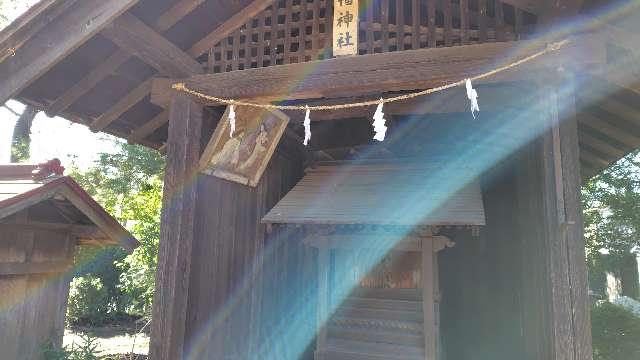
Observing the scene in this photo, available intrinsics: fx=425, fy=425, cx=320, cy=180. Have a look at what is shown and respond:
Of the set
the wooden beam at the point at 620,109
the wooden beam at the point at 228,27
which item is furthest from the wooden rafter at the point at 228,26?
the wooden beam at the point at 620,109

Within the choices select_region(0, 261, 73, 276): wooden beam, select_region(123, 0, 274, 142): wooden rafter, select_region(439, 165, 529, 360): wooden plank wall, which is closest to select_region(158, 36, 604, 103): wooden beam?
select_region(123, 0, 274, 142): wooden rafter

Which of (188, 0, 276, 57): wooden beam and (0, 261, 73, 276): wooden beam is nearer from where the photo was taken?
(0, 261, 73, 276): wooden beam

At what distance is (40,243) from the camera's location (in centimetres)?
489

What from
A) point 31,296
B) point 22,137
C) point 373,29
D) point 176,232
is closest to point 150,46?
point 176,232

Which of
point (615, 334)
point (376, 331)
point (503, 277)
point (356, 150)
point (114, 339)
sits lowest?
point (114, 339)

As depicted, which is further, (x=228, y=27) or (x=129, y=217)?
(x=129, y=217)

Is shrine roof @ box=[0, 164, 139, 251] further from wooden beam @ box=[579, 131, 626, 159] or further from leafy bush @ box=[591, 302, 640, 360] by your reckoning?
leafy bush @ box=[591, 302, 640, 360]

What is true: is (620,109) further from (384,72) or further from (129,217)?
(129,217)

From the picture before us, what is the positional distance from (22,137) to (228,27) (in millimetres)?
15636

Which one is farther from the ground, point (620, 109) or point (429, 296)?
point (620, 109)

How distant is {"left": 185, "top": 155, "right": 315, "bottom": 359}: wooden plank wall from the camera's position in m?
4.69

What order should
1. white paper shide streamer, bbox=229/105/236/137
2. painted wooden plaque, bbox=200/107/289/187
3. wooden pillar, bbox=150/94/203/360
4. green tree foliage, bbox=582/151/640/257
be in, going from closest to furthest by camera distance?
wooden pillar, bbox=150/94/203/360, white paper shide streamer, bbox=229/105/236/137, painted wooden plaque, bbox=200/107/289/187, green tree foliage, bbox=582/151/640/257

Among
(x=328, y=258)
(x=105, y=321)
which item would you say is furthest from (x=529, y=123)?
(x=105, y=321)

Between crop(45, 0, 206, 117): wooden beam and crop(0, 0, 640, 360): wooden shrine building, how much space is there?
0.07 ft
